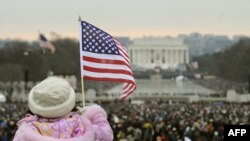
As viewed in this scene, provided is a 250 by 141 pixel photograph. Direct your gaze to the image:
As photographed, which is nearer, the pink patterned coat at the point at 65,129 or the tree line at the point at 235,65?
the pink patterned coat at the point at 65,129

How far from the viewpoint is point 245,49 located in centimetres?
8312

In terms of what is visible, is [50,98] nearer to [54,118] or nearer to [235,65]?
[54,118]

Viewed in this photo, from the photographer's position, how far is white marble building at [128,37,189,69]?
5197 inches

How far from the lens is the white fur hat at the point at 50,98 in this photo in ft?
11.5

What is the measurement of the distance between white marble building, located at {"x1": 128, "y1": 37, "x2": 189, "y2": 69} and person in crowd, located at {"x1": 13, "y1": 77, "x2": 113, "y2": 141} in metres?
126

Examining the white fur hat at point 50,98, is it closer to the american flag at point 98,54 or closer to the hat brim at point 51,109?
the hat brim at point 51,109

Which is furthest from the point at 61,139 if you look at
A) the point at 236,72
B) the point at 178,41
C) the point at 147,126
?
the point at 178,41

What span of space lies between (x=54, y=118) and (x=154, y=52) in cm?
12909

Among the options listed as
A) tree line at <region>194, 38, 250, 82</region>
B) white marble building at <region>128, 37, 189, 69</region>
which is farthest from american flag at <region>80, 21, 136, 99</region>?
white marble building at <region>128, 37, 189, 69</region>

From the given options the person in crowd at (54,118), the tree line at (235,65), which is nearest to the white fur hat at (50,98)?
the person in crowd at (54,118)

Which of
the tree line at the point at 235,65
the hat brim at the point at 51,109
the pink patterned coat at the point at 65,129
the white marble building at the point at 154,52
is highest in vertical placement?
the hat brim at the point at 51,109

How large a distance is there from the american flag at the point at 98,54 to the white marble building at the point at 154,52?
12346cm

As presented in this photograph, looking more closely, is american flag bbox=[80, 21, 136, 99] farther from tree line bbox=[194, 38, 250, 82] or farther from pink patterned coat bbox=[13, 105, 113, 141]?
tree line bbox=[194, 38, 250, 82]

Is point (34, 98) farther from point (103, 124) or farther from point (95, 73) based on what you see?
point (95, 73)
